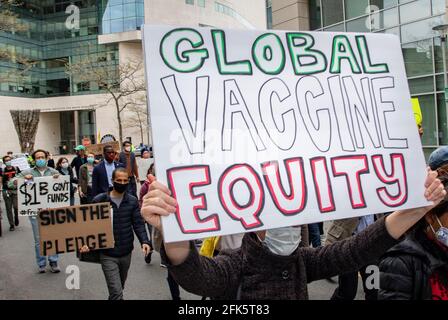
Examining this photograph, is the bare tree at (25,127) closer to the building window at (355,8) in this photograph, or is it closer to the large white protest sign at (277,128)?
the building window at (355,8)

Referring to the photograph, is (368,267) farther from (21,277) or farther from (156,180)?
(21,277)

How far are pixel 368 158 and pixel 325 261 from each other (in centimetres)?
55

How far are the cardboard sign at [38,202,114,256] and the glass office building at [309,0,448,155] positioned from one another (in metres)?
12.0

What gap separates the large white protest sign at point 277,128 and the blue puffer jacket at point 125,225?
9.49 feet

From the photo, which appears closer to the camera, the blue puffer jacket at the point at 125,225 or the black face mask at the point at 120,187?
the blue puffer jacket at the point at 125,225

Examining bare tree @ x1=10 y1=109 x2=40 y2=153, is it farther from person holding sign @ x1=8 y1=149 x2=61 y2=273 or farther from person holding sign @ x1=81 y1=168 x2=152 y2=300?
person holding sign @ x1=81 y1=168 x2=152 y2=300

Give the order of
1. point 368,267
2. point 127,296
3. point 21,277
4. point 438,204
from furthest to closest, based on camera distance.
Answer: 1. point 21,277
2. point 127,296
3. point 368,267
4. point 438,204

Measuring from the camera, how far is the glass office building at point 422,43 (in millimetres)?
13297

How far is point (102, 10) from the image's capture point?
5381cm

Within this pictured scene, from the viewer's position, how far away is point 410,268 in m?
1.90

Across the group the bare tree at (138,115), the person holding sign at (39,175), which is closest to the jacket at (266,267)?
the person holding sign at (39,175)

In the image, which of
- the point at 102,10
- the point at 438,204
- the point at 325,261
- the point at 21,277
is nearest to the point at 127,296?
the point at 21,277

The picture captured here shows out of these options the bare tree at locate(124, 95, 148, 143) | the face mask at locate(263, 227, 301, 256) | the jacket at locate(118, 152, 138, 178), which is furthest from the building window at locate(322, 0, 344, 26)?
the bare tree at locate(124, 95, 148, 143)

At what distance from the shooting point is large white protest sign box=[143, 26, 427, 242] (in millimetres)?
1790
